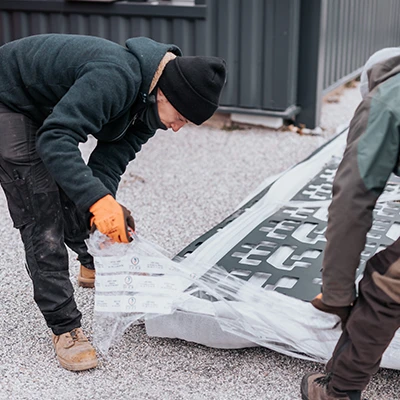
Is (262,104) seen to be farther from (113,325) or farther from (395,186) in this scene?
(113,325)

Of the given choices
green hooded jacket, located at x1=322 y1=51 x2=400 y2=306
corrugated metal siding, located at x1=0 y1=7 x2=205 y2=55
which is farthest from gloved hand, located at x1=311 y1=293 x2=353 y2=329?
corrugated metal siding, located at x1=0 y1=7 x2=205 y2=55

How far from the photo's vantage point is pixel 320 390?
7.49ft

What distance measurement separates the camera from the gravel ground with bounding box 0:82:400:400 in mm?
2443

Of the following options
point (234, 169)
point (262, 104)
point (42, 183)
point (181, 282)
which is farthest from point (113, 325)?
point (262, 104)

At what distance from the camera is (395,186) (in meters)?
4.06

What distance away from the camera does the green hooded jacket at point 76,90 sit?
7.32ft

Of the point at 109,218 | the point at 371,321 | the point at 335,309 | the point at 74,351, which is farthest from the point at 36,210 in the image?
the point at 371,321

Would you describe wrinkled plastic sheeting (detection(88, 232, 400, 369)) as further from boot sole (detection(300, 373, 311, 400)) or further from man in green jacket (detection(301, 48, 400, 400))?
man in green jacket (detection(301, 48, 400, 400))

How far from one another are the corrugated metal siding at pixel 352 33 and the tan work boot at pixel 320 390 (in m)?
4.60

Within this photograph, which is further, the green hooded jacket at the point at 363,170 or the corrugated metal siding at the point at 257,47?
the corrugated metal siding at the point at 257,47

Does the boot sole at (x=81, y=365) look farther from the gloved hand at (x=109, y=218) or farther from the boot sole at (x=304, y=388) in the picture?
the boot sole at (x=304, y=388)

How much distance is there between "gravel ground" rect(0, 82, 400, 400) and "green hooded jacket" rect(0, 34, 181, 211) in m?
0.71

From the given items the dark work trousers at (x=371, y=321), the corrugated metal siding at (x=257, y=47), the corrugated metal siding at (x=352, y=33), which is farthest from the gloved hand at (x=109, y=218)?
the corrugated metal siding at (x=352, y=33)

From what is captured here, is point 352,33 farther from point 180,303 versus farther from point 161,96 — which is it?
point 180,303
